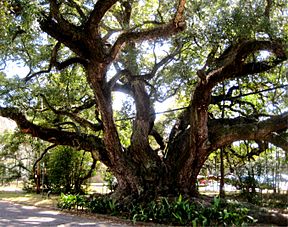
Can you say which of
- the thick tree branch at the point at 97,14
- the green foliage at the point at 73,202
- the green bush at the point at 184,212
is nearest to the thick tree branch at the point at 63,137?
the green foliage at the point at 73,202

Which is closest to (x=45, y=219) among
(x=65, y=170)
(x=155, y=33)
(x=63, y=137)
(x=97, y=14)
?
(x=63, y=137)

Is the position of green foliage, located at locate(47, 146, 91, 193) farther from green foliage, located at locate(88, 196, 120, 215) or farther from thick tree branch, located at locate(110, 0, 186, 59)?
thick tree branch, located at locate(110, 0, 186, 59)

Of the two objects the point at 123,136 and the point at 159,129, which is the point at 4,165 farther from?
the point at 159,129

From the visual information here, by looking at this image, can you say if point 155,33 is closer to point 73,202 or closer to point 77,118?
point 77,118

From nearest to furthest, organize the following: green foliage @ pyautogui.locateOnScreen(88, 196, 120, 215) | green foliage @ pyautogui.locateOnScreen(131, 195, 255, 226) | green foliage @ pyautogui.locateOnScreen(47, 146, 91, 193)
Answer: green foliage @ pyautogui.locateOnScreen(131, 195, 255, 226) → green foliage @ pyautogui.locateOnScreen(88, 196, 120, 215) → green foliage @ pyautogui.locateOnScreen(47, 146, 91, 193)

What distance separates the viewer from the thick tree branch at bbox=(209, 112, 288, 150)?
10441 millimetres

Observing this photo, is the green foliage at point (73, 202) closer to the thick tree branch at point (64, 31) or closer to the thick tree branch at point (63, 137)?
the thick tree branch at point (63, 137)

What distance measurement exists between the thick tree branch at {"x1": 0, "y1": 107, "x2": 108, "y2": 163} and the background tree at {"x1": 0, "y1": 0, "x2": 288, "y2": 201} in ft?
0.12

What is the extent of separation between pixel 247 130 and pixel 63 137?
6.62 metres

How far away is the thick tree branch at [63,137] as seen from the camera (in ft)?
41.2

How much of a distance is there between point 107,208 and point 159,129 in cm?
603

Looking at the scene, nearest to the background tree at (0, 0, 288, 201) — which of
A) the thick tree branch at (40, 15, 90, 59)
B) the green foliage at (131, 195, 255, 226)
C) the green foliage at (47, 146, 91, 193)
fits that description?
the thick tree branch at (40, 15, 90, 59)

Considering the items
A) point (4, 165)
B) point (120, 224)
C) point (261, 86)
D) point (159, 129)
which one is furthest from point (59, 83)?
point (4, 165)

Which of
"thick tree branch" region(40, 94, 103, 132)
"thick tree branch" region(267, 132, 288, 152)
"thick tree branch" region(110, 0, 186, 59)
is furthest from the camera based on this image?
"thick tree branch" region(40, 94, 103, 132)
